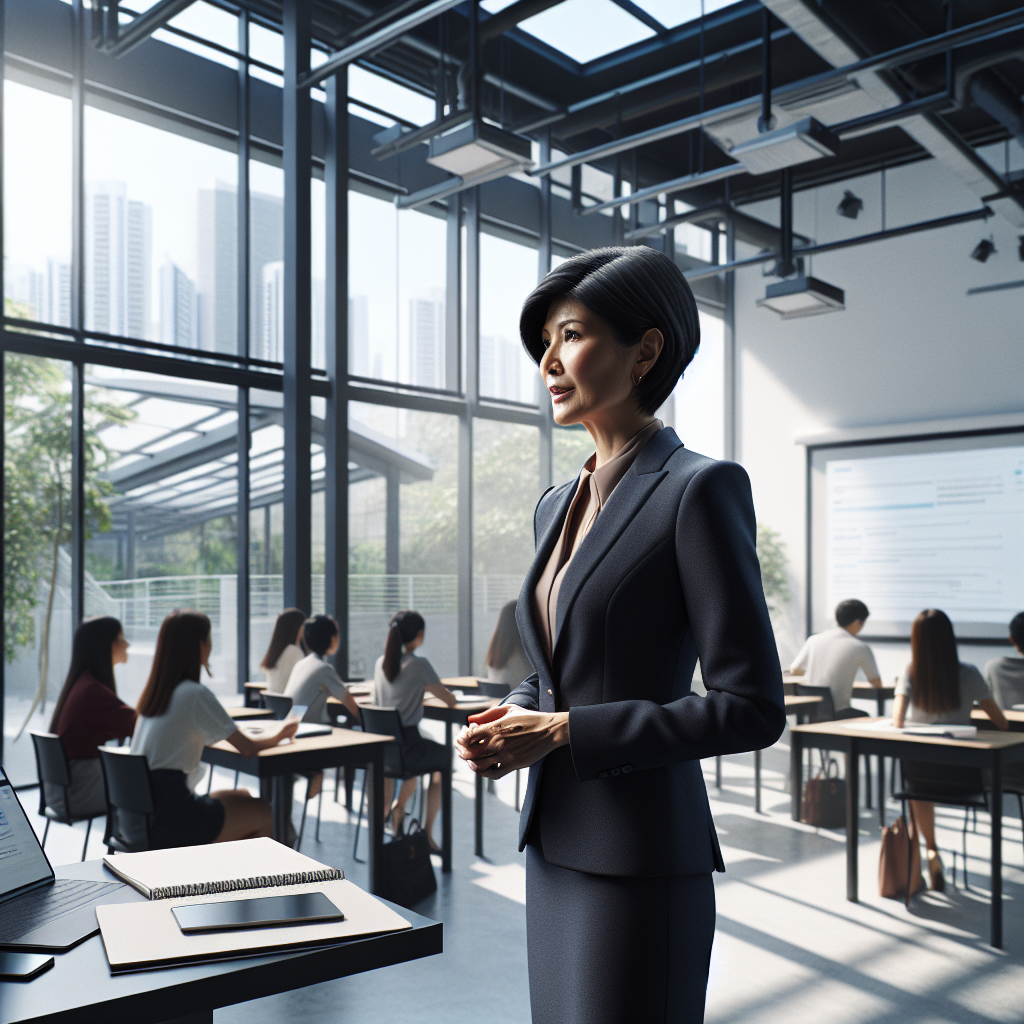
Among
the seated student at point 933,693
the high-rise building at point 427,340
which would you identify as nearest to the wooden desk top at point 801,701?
the seated student at point 933,693

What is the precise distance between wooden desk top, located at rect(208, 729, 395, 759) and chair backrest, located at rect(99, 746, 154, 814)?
0.26 metres

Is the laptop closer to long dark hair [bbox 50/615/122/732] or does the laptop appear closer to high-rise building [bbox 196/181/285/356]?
long dark hair [bbox 50/615/122/732]

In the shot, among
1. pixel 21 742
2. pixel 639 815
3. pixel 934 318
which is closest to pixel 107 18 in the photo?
pixel 21 742

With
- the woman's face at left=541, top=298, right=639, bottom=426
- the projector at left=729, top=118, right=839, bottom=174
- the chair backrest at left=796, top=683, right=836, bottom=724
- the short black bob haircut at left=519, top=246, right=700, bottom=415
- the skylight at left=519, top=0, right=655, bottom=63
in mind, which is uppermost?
the skylight at left=519, top=0, right=655, bottom=63

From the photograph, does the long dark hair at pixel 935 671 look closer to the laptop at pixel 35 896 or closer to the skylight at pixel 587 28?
the laptop at pixel 35 896

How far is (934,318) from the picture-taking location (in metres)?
10.1

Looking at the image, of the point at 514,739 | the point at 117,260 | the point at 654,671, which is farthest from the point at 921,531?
the point at 514,739

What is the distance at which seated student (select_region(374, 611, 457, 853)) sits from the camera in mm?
5008

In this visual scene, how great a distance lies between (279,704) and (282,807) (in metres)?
1.25

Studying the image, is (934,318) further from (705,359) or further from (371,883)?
(371,883)

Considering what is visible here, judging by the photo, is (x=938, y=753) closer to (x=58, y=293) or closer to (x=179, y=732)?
(x=179, y=732)

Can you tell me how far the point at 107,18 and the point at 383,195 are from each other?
263cm

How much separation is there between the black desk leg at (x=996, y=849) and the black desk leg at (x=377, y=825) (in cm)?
244

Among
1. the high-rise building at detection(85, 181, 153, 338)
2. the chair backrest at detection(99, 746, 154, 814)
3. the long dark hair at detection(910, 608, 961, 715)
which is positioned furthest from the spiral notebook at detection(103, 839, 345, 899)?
the high-rise building at detection(85, 181, 153, 338)
